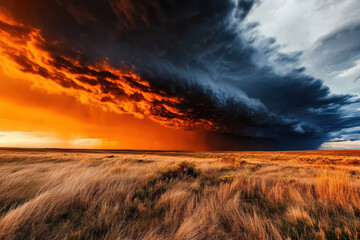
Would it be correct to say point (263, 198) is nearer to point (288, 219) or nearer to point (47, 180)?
point (288, 219)

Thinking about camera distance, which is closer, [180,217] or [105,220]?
[105,220]

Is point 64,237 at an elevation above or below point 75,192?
below

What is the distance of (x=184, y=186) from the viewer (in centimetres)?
469

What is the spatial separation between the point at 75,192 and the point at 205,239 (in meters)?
3.33

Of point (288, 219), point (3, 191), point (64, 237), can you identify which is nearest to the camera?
point (64, 237)

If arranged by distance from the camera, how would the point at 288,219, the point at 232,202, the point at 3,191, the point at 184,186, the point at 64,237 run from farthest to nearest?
the point at 184,186 < the point at 3,191 < the point at 232,202 < the point at 288,219 < the point at 64,237

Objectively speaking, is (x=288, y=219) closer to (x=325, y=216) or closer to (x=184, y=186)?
(x=325, y=216)

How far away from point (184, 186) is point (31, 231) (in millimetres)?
3570

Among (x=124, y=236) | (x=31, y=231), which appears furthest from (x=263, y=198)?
(x=31, y=231)

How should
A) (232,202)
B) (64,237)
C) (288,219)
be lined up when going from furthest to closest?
(232,202) < (288,219) < (64,237)

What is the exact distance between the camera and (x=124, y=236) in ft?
7.21

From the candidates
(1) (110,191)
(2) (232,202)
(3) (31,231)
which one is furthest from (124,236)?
(2) (232,202)

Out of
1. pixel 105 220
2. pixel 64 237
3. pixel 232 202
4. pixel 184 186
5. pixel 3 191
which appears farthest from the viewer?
pixel 184 186

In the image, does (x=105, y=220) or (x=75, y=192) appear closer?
(x=105, y=220)
